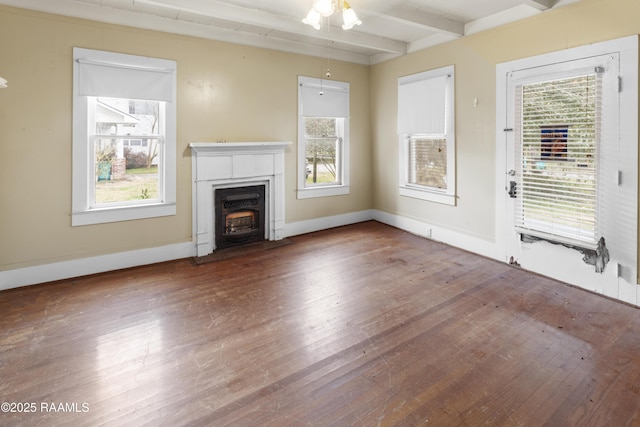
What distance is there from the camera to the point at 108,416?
6.08 ft

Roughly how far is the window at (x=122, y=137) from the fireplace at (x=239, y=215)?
0.65 metres

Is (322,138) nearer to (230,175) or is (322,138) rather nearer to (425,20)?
(230,175)

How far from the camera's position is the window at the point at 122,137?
3752 mm

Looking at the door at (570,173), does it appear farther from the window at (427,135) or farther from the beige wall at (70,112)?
the beige wall at (70,112)

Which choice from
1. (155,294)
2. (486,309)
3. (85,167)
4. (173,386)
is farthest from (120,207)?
(486,309)

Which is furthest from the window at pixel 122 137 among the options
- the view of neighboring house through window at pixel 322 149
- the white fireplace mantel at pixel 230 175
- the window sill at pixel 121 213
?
the view of neighboring house through window at pixel 322 149

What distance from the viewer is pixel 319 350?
2.46 m

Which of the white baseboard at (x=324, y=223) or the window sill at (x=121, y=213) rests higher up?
the window sill at (x=121, y=213)

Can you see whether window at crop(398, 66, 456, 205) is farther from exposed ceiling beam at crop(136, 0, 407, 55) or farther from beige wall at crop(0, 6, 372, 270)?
beige wall at crop(0, 6, 372, 270)

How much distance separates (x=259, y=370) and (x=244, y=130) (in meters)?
3.48

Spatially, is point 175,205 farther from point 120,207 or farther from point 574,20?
point 574,20

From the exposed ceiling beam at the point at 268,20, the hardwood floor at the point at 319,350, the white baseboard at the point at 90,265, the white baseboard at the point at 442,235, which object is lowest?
the hardwood floor at the point at 319,350

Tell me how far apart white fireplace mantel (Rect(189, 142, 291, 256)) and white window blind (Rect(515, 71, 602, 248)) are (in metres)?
3.12

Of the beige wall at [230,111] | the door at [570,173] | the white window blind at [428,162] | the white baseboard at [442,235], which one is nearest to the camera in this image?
the door at [570,173]
